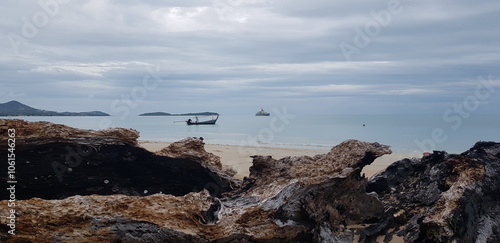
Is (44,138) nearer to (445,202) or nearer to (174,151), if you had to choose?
(174,151)

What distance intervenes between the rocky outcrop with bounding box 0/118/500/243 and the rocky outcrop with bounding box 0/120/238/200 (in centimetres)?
13

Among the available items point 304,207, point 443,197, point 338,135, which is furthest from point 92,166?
point 338,135

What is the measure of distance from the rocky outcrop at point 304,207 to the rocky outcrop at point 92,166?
131 mm

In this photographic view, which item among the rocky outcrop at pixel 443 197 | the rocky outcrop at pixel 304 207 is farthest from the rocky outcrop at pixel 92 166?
the rocky outcrop at pixel 443 197

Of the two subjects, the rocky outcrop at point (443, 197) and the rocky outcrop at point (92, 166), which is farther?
the rocky outcrop at point (92, 166)

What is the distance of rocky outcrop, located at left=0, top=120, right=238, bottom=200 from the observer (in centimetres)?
584

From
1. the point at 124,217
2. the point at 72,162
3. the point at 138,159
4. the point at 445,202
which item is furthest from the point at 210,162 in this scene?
the point at 445,202

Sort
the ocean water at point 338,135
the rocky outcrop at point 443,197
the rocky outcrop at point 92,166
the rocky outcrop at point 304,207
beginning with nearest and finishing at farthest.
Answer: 1. the rocky outcrop at point 304,207
2. the rocky outcrop at point 443,197
3. the rocky outcrop at point 92,166
4. the ocean water at point 338,135

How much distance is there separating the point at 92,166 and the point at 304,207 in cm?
339

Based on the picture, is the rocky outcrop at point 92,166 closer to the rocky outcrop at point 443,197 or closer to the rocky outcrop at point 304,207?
the rocky outcrop at point 304,207

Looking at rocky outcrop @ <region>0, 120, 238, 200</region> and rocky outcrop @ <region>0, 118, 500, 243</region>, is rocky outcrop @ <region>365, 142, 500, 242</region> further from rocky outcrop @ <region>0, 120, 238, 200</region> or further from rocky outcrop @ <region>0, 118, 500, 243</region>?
rocky outcrop @ <region>0, 120, 238, 200</region>

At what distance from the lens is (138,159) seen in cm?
649

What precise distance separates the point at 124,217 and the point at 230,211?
113 centimetres

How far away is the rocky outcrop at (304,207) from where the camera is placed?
152 inches
